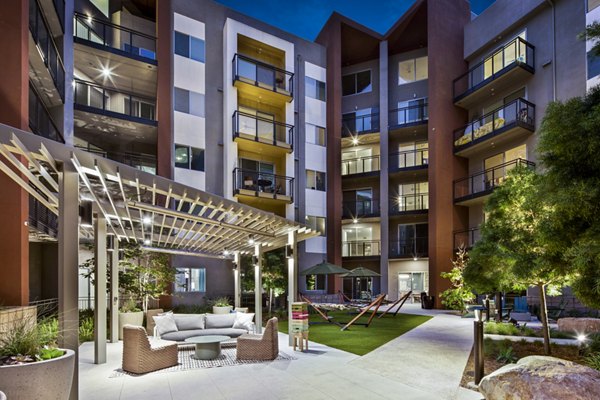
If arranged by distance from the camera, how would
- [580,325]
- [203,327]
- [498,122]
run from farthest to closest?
[498,122], [580,325], [203,327]

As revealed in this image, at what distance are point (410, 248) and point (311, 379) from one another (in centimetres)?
1890

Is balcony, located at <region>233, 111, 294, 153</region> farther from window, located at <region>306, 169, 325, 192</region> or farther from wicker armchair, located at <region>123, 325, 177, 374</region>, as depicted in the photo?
wicker armchair, located at <region>123, 325, 177, 374</region>

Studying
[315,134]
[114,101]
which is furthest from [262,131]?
[114,101]

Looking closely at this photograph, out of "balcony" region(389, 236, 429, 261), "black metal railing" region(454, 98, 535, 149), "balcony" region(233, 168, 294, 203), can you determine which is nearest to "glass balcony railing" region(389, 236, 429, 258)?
"balcony" region(389, 236, 429, 261)

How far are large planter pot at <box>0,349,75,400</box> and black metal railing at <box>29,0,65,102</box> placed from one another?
32.7 feet

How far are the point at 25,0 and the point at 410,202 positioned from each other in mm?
21020

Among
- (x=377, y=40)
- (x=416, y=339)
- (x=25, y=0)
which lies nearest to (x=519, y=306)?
(x=416, y=339)

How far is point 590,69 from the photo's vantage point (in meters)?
15.3

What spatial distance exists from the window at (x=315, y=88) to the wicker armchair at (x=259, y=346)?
1801 cm

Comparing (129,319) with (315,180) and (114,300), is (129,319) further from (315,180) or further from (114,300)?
(315,180)

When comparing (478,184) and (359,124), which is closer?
(478,184)

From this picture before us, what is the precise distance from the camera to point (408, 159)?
25109 millimetres

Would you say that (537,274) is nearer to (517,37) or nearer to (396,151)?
(517,37)

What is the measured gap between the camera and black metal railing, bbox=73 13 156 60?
672 inches
